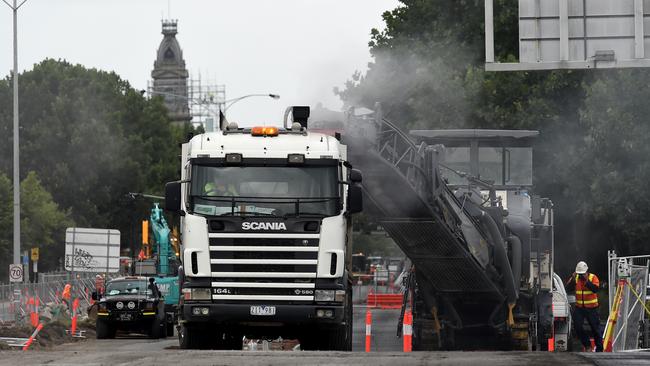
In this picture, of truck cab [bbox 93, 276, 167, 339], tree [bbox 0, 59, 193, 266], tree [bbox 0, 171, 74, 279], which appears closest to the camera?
truck cab [bbox 93, 276, 167, 339]

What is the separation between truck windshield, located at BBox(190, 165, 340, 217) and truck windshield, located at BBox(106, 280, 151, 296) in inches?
652

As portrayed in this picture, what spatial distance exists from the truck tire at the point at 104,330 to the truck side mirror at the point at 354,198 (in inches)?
670

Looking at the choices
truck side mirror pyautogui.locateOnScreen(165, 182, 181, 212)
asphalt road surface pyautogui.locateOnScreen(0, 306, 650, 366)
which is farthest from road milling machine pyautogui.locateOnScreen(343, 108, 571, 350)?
asphalt road surface pyautogui.locateOnScreen(0, 306, 650, 366)

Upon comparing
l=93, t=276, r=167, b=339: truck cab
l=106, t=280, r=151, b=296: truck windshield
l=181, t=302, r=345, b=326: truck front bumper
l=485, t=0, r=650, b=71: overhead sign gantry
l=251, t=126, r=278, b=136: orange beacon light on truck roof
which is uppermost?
l=485, t=0, r=650, b=71: overhead sign gantry

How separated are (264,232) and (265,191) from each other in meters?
0.59

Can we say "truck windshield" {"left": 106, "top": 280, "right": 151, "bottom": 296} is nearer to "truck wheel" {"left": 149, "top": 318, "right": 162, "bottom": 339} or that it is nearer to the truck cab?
the truck cab

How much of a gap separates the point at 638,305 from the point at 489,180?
3998 mm

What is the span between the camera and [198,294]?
18.7 metres

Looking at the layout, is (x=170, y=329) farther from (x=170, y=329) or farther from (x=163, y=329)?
(x=163, y=329)

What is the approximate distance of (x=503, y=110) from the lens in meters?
51.1

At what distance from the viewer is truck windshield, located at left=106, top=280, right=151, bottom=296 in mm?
34812

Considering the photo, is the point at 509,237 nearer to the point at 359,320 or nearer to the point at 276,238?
the point at 276,238

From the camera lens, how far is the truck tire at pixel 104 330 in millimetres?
34562

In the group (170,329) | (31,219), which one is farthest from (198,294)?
(31,219)
